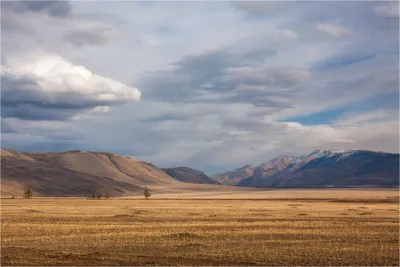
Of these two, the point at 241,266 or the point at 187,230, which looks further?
the point at 187,230

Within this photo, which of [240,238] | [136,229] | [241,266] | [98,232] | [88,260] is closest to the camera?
[241,266]

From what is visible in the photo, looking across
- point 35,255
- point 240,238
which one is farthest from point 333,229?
point 35,255

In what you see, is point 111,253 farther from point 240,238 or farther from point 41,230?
point 41,230

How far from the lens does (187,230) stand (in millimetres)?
42875

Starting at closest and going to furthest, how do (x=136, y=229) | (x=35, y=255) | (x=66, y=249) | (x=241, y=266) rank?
(x=241, y=266) → (x=35, y=255) → (x=66, y=249) → (x=136, y=229)

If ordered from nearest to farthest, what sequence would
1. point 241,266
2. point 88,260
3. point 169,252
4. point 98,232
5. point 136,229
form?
point 241,266, point 88,260, point 169,252, point 98,232, point 136,229

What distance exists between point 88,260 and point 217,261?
6334mm

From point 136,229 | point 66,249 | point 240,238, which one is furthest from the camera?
point 136,229

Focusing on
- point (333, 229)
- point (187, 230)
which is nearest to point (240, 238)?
point (187, 230)

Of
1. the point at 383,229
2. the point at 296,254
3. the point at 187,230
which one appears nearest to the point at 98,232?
the point at 187,230

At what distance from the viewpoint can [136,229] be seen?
4325cm

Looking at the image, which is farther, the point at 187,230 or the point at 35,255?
the point at 187,230

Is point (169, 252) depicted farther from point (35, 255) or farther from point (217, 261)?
point (35, 255)

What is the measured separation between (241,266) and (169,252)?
6289mm
